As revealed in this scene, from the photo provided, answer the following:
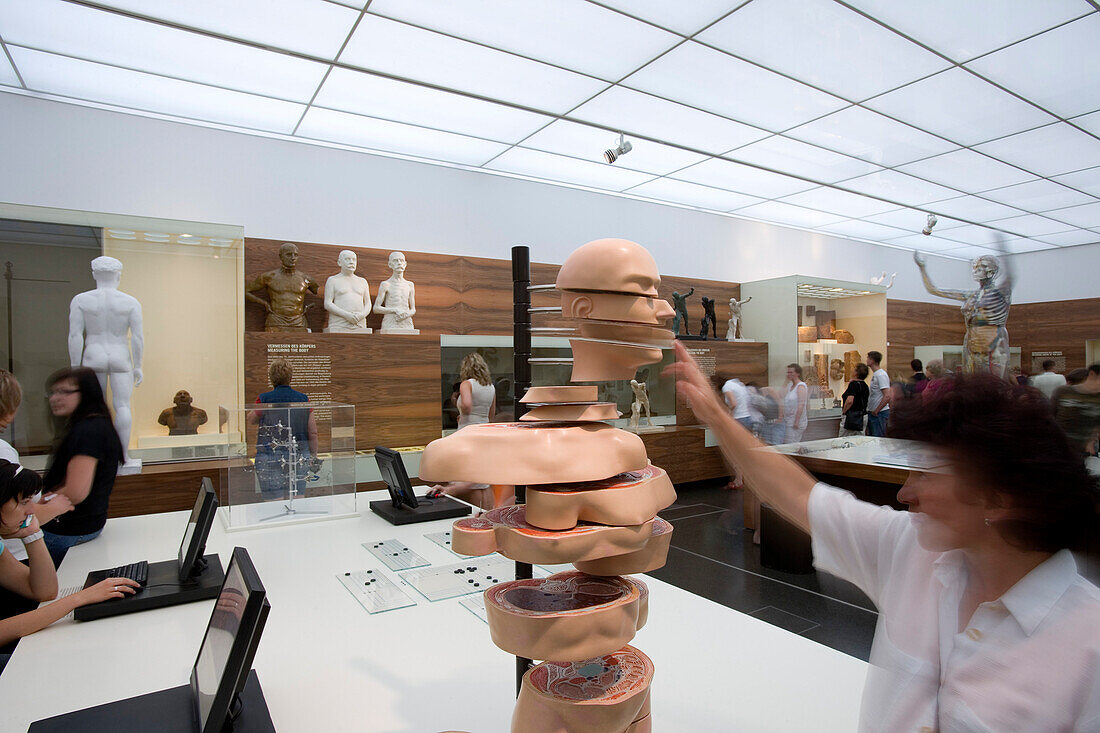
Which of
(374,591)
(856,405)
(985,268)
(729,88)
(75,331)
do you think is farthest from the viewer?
(856,405)

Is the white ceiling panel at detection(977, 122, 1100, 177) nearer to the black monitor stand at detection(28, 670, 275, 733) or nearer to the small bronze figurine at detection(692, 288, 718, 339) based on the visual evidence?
the black monitor stand at detection(28, 670, 275, 733)

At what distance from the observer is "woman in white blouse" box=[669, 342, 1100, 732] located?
76cm

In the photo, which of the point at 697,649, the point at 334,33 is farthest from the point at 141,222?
the point at 697,649

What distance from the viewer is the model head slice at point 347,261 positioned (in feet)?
18.0

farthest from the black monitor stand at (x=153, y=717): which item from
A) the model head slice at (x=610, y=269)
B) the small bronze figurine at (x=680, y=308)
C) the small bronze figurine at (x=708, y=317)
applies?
the small bronze figurine at (x=708, y=317)

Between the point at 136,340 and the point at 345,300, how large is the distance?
1.61 metres

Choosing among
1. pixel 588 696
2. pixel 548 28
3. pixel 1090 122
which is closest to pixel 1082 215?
pixel 1090 122

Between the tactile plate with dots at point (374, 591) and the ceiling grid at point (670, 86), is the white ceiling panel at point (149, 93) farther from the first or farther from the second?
the tactile plate with dots at point (374, 591)

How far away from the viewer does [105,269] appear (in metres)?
4.38

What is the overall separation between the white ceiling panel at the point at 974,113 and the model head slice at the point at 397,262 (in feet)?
13.7

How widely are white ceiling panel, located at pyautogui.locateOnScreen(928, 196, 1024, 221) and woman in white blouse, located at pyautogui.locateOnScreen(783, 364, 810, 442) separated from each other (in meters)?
2.85

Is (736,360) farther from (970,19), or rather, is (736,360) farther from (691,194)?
(970,19)

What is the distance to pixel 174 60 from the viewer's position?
14.1 ft

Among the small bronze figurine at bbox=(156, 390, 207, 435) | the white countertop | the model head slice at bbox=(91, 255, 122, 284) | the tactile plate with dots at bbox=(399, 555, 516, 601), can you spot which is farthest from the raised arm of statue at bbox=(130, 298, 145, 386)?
the tactile plate with dots at bbox=(399, 555, 516, 601)
